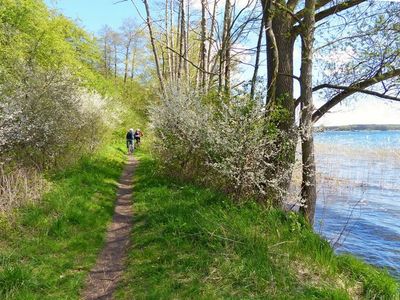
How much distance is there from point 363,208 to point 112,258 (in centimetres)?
1075

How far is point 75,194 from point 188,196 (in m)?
2.73

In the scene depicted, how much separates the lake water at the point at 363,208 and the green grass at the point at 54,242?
4.35 metres

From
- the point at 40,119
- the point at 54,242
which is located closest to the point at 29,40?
the point at 40,119

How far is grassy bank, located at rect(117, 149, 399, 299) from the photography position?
455 centimetres

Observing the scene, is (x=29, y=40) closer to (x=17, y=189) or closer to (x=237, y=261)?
(x=17, y=189)

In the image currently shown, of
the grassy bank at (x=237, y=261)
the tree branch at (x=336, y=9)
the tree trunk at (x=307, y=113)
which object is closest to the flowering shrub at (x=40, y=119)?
the grassy bank at (x=237, y=261)

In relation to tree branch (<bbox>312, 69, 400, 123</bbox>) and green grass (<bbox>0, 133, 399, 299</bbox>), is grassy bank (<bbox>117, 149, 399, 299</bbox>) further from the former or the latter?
tree branch (<bbox>312, 69, 400, 123</bbox>)

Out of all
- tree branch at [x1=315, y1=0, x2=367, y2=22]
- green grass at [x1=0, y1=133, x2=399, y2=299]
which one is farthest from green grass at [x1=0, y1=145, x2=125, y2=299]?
tree branch at [x1=315, y1=0, x2=367, y2=22]

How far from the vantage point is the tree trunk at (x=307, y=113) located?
682cm

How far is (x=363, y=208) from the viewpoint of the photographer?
13758mm

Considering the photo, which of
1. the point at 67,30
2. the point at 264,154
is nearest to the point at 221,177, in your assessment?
the point at 264,154

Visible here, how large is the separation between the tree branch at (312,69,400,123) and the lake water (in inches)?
18.9

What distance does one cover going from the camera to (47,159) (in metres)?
11.4

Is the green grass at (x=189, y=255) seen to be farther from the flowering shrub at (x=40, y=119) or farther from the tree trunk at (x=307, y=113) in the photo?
the flowering shrub at (x=40, y=119)
